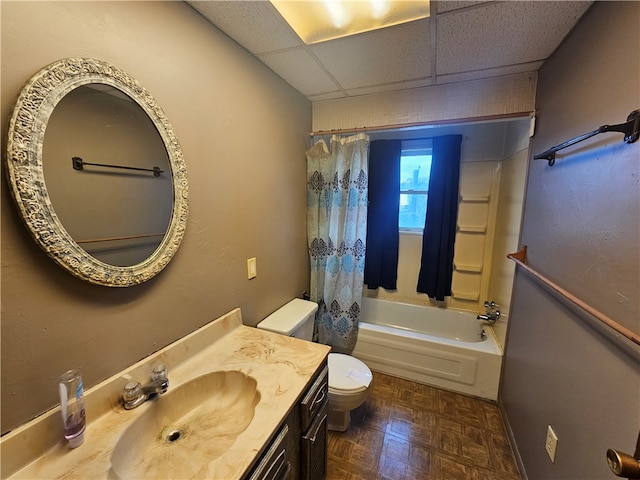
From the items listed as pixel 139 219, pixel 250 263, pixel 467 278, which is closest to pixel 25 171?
pixel 139 219

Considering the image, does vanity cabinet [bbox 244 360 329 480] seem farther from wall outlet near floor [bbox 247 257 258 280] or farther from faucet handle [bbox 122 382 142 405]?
wall outlet near floor [bbox 247 257 258 280]

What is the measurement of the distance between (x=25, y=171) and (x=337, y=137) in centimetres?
176

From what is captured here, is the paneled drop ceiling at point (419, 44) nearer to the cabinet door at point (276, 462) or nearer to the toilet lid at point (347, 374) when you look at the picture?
the cabinet door at point (276, 462)

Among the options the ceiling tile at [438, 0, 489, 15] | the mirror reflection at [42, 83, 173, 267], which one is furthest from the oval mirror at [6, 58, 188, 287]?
the ceiling tile at [438, 0, 489, 15]

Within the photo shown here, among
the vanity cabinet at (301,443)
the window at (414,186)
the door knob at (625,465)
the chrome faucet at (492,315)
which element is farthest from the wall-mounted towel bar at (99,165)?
the chrome faucet at (492,315)

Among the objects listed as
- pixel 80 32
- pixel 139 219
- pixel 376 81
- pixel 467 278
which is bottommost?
pixel 467 278

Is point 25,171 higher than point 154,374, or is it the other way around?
point 25,171

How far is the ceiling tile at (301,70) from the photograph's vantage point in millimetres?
1405

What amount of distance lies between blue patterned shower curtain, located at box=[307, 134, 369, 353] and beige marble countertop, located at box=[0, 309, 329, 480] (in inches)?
37.3

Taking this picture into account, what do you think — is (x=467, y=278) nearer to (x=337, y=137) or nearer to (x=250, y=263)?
(x=337, y=137)

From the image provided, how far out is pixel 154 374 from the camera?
3.00ft

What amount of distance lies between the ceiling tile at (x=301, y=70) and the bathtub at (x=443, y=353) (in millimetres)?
1915

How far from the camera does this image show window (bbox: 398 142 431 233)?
2.49 metres

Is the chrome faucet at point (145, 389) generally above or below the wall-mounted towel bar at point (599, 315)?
Answer: below
